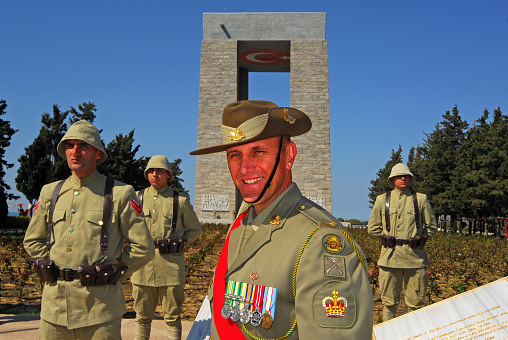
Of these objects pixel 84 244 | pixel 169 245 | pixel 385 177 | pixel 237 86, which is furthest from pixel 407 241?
pixel 385 177

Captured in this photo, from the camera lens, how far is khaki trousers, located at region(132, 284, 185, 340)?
17.4ft

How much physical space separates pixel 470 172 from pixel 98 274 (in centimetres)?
3521

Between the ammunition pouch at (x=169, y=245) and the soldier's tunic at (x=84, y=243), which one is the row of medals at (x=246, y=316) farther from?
the ammunition pouch at (x=169, y=245)

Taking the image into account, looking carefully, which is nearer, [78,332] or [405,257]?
[78,332]

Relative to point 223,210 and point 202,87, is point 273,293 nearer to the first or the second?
point 223,210

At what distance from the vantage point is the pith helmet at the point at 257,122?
6.30 ft

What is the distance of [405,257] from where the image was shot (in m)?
6.21

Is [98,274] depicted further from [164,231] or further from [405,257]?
[405,257]

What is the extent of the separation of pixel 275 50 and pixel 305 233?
33.9 meters

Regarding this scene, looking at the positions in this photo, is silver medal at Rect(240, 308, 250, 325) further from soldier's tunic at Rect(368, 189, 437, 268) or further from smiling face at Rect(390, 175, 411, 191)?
smiling face at Rect(390, 175, 411, 191)

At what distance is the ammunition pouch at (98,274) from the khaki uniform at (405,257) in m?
4.23

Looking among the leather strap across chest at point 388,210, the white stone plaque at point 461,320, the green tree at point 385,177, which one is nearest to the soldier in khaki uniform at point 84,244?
the white stone plaque at point 461,320

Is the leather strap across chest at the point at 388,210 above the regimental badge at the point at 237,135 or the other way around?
the other way around

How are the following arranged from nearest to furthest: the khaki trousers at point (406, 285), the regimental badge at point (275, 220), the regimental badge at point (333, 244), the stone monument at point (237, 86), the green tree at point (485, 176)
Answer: the regimental badge at point (333, 244), the regimental badge at point (275, 220), the khaki trousers at point (406, 285), the stone monument at point (237, 86), the green tree at point (485, 176)
